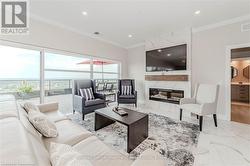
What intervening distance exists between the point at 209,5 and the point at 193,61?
1598 mm

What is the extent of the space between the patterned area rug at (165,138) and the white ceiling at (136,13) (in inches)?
104

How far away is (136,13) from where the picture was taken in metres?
2.95

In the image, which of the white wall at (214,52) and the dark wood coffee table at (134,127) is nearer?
the dark wood coffee table at (134,127)

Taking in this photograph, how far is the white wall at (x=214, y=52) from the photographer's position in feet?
10.6

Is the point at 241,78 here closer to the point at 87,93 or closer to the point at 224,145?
the point at 224,145

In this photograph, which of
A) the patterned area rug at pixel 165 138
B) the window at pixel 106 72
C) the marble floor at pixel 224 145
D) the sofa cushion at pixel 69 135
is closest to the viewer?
the sofa cushion at pixel 69 135

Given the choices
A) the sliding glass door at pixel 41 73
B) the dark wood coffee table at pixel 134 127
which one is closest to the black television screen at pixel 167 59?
the sliding glass door at pixel 41 73

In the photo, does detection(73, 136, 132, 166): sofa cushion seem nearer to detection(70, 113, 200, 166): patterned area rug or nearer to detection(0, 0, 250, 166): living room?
detection(0, 0, 250, 166): living room

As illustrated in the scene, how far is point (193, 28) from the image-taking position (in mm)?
3789

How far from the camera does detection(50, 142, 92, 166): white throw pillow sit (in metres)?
0.69

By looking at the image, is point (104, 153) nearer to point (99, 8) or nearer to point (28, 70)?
point (99, 8)
